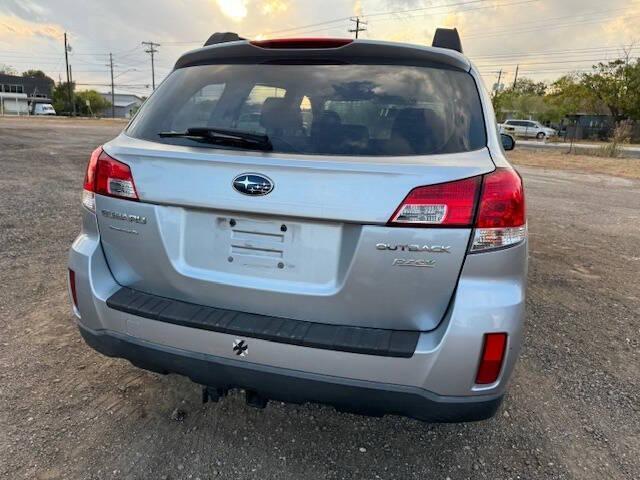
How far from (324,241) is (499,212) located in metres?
0.65

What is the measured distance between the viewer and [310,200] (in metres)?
1.70

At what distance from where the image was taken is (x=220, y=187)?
1.79 metres

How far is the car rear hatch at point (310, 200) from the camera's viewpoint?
5.48 feet

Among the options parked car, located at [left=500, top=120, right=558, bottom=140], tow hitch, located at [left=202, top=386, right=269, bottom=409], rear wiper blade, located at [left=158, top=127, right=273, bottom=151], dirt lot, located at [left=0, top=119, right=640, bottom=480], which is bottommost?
dirt lot, located at [left=0, top=119, right=640, bottom=480]

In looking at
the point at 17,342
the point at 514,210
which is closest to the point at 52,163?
the point at 17,342

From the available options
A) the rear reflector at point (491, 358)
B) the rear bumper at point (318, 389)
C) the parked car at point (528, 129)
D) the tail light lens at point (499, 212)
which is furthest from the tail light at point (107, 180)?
the parked car at point (528, 129)

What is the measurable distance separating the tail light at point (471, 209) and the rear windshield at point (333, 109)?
0.20 meters

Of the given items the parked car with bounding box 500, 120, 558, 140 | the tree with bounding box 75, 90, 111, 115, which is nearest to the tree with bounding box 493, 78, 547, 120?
the parked car with bounding box 500, 120, 558, 140

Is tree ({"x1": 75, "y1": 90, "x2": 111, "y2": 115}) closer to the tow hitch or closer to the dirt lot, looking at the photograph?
the dirt lot

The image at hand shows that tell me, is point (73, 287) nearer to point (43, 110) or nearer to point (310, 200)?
point (310, 200)

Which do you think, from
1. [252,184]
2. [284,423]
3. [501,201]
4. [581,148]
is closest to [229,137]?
[252,184]

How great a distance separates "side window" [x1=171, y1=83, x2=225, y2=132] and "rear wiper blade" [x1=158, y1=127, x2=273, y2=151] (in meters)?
0.15

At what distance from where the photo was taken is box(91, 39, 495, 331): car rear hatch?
65.7 inches

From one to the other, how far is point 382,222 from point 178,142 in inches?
37.8
